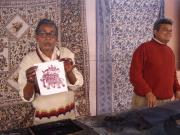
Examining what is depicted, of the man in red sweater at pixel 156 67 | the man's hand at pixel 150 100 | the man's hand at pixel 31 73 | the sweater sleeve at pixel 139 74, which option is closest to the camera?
the man's hand at pixel 31 73

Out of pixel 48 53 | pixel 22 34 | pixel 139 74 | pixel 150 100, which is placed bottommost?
pixel 150 100

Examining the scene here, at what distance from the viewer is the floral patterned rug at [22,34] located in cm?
342

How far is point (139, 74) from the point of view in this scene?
280cm

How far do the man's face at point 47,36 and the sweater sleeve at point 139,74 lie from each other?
1.04m

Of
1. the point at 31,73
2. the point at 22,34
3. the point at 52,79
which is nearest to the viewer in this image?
the point at 31,73

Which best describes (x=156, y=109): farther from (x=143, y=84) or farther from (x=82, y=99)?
(x=82, y=99)

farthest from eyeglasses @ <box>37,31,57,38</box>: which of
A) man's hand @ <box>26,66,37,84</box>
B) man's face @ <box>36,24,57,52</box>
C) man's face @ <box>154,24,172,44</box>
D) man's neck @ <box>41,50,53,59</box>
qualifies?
man's face @ <box>154,24,172,44</box>

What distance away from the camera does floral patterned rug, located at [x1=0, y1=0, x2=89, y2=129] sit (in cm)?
342

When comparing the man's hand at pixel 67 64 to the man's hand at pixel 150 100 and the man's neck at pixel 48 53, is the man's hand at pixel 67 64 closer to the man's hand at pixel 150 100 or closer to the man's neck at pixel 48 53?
the man's neck at pixel 48 53

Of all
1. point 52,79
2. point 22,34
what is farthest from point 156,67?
point 22,34

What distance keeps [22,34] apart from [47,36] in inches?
61.9

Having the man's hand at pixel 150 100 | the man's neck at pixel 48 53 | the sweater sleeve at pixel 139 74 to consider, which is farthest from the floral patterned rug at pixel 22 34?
the man's neck at pixel 48 53

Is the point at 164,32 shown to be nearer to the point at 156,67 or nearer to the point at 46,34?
the point at 156,67

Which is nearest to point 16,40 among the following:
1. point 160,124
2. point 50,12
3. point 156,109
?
point 50,12
